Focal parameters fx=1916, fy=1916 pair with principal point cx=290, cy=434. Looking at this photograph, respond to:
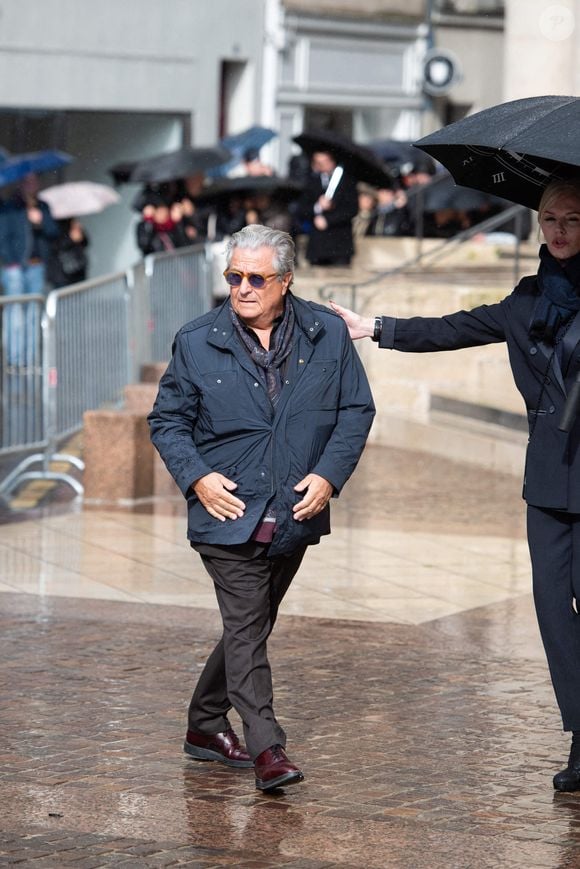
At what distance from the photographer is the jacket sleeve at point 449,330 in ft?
21.2

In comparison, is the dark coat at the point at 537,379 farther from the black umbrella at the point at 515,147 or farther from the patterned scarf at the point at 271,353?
the patterned scarf at the point at 271,353

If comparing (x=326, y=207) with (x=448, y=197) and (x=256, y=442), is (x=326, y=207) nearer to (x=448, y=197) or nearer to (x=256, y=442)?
(x=448, y=197)

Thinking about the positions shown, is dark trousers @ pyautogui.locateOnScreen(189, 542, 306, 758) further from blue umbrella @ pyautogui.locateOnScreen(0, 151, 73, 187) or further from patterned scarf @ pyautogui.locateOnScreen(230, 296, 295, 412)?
blue umbrella @ pyautogui.locateOnScreen(0, 151, 73, 187)

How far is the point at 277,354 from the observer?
20.6 feet

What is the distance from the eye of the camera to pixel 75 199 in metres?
24.4

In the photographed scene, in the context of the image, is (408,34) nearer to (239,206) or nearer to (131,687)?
(239,206)

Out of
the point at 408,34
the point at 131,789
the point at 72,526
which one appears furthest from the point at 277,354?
the point at 408,34

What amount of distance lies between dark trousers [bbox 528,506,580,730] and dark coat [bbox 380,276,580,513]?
9cm

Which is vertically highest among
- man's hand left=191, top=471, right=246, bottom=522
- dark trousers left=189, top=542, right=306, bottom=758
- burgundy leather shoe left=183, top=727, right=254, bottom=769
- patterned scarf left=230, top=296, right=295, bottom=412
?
patterned scarf left=230, top=296, right=295, bottom=412

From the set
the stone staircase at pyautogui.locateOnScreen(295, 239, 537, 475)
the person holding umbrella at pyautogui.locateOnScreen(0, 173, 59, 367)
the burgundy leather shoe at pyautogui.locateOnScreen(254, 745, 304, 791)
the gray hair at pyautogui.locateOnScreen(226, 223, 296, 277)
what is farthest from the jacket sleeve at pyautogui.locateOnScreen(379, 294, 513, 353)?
the person holding umbrella at pyautogui.locateOnScreen(0, 173, 59, 367)

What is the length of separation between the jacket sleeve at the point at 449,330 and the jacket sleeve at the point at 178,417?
2.25ft

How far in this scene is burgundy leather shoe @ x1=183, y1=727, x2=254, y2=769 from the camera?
21.5ft

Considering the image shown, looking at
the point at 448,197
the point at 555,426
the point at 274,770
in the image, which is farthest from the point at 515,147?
the point at 448,197

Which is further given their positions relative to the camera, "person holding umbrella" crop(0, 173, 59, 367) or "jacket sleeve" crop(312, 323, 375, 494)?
"person holding umbrella" crop(0, 173, 59, 367)
